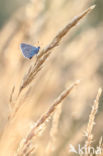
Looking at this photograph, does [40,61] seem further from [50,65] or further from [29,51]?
[50,65]

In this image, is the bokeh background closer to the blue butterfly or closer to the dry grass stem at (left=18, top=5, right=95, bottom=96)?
the blue butterfly

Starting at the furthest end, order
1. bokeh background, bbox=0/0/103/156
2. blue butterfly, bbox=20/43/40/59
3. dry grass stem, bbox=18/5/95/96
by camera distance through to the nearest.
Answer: bokeh background, bbox=0/0/103/156, blue butterfly, bbox=20/43/40/59, dry grass stem, bbox=18/5/95/96

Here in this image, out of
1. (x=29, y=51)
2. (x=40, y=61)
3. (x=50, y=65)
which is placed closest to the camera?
(x=40, y=61)

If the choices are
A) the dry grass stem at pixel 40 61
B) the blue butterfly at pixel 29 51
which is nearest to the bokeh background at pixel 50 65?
the blue butterfly at pixel 29 51

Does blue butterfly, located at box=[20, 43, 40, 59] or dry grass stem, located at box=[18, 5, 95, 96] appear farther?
blue butterfly, located at box=[20, 43, 40, 59]

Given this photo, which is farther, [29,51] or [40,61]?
[29,51]

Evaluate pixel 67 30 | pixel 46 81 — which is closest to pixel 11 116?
pixel 67 30

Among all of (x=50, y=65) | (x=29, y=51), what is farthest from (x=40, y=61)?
(x=50, y=65)

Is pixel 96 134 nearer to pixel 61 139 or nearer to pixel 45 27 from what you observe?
pixel 61 139

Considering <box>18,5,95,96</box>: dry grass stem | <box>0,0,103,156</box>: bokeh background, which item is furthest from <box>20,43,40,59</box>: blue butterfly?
<box>0,0,103,156</box>: bokeh background

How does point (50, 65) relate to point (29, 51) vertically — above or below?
above

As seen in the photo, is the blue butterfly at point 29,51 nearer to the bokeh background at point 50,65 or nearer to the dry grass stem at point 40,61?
the dry grass stem at point 40,61

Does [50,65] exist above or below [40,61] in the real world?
above

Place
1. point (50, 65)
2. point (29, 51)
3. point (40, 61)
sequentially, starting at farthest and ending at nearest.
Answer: point (50, 65) → point (29, 51) → point (40, 61)
